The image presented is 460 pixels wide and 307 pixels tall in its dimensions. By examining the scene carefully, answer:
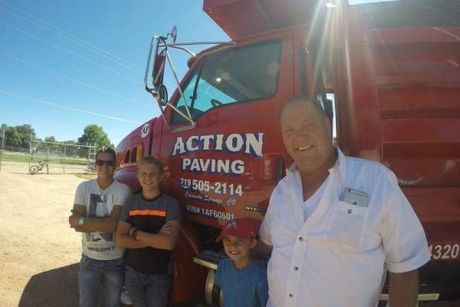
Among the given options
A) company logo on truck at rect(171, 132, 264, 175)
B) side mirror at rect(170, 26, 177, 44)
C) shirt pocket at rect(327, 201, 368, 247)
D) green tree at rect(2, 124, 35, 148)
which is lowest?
shirt pocket at rect(327, 201, 368, 247)

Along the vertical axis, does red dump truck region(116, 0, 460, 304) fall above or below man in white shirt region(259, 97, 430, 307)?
above

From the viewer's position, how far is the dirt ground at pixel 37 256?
477cm

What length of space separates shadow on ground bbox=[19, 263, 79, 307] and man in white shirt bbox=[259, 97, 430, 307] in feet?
12.5

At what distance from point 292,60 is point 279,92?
253 mm

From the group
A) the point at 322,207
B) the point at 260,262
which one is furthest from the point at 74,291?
the point at 322,207

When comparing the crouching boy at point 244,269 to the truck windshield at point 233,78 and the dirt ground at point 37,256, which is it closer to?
the truck windshield at point 233,78

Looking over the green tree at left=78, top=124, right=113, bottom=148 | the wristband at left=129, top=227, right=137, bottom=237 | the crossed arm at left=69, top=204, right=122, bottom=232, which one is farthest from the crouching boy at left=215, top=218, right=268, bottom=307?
the green tree at left=78, top=124, right=113, bottom=148

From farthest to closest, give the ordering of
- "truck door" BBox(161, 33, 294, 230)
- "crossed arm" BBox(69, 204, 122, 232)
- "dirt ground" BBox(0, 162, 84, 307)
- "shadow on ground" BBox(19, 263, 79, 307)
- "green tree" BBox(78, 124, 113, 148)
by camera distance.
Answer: "green tree" BBox(78, 124, 113, 148) → "dirt ground" BBox(0, 162, 84, 307) → "shadow on ground" BBox(19, 263, 79, 307) → "crossed arm" BBox(69, 204, 122, 232) → "truck door" BBox(161, 33, 294, 230)

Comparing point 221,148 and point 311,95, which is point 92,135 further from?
point 311,95

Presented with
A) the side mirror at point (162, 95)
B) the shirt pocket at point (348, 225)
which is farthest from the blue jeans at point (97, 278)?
the shirt pocket at point (348, 225)

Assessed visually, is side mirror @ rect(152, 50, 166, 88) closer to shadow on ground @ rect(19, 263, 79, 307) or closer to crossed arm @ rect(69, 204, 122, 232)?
crossed arm @ rect(69, 204, 122, 232)

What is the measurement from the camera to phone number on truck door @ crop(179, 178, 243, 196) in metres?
2.93

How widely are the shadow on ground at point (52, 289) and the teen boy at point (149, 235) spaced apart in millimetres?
1968

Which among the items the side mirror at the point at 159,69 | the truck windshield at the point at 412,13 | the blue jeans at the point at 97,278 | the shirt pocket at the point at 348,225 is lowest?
the blue jeans at the point at 97,278
